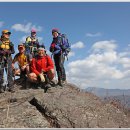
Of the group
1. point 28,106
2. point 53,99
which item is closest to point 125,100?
point 53,99

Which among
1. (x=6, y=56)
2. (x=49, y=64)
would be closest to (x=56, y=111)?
(x=49, y=64)

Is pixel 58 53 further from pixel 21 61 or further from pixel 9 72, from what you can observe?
pixel 9 72

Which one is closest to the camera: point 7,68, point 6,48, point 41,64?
point 6,48

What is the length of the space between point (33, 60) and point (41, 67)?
1.65ft

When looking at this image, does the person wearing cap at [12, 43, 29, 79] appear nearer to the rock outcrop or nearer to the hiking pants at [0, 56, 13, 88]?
the hiking pants at [0, 56, 13, 88]

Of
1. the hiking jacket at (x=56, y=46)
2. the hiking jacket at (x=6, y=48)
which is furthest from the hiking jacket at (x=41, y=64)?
the hiking jacket at (x=6, y=48)

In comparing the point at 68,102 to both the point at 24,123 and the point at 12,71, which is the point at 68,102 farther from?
the point at 12,71

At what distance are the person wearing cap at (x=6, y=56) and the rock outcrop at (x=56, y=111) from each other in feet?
2.00

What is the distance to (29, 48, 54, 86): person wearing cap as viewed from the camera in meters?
14.6

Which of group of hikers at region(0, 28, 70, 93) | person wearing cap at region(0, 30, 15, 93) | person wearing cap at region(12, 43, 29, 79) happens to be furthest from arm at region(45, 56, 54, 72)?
person wearing cap at region(0, 30, 15, 93)

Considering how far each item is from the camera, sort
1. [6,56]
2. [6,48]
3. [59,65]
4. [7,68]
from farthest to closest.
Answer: [59,65] → [6,56] → [7,68] → [6,48]

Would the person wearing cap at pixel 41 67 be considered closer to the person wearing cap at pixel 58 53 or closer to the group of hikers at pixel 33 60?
the group of hikers at pixel 33 60

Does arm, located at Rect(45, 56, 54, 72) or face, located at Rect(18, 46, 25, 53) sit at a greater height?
face, located at Rect(18, 46, 25, 53)

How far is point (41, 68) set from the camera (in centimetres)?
1477
